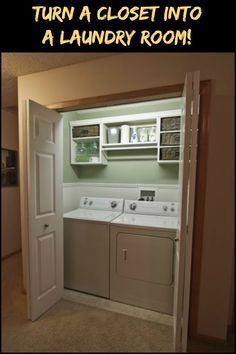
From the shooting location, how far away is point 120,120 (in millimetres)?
2496

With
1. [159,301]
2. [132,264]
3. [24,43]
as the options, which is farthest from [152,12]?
[159,301]

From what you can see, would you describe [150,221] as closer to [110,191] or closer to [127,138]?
[110,191]

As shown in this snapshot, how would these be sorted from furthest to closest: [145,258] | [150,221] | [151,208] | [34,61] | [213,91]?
[151,208], [150,221], [145,258], [34,61], [213,91]

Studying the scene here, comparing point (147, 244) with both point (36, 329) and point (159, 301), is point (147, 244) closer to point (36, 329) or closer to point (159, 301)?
point (159, 301)

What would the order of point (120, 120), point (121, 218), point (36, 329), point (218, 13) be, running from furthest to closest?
1. point (120, 120)
2. point (121, 218)
3. point (36, 329)
4. point (218, 13)

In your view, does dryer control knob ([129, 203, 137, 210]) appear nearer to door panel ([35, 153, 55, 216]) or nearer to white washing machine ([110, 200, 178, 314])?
white washing machine ([110, 200, 178, 314])

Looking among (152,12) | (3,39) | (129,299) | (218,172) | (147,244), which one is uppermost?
(152,12)

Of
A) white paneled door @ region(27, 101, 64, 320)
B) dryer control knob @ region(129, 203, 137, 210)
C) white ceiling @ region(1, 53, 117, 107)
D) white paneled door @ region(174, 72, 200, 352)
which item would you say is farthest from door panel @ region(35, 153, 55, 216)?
white paneled door @ region(174, 72, 200, 352)

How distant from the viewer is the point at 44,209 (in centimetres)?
174

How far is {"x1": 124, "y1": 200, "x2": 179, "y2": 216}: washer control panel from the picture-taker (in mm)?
2271

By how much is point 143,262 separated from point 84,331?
79 cm

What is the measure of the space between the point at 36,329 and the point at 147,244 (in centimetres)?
122

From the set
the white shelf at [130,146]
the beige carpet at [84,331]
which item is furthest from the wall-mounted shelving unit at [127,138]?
the beige carpet at [84,331]

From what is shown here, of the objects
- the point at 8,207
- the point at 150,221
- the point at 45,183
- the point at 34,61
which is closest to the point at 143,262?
the point at 150,221
